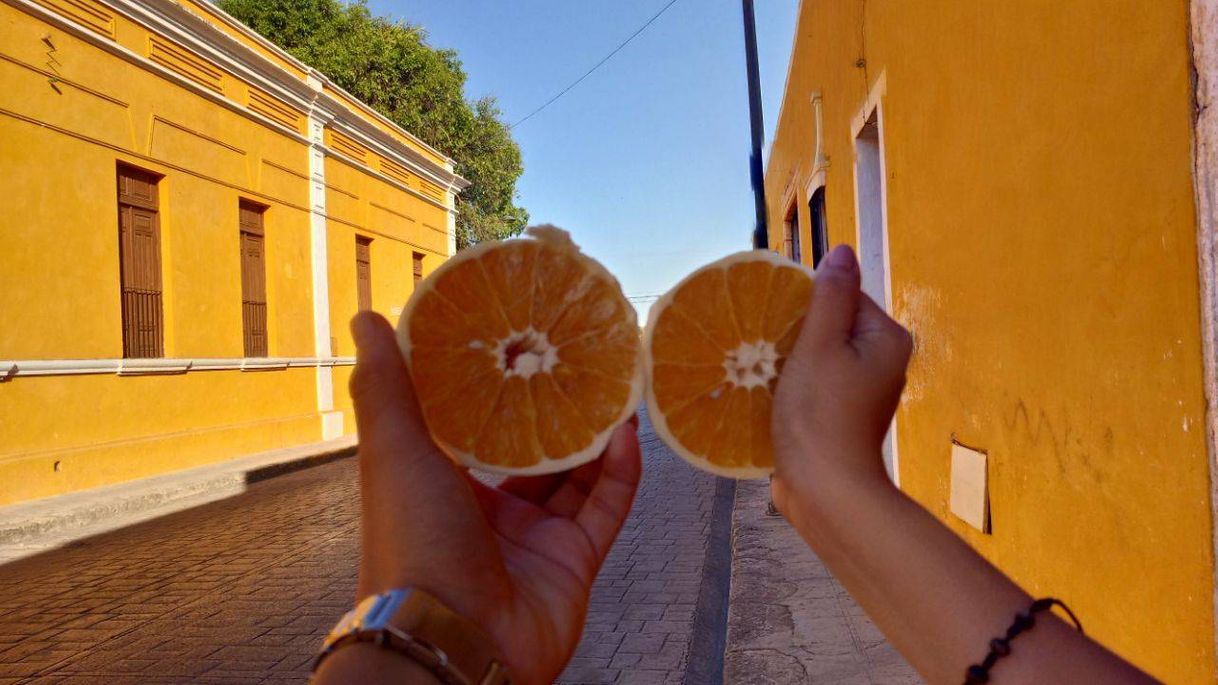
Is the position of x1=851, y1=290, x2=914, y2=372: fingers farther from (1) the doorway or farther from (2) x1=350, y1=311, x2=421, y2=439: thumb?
(1) the doorway

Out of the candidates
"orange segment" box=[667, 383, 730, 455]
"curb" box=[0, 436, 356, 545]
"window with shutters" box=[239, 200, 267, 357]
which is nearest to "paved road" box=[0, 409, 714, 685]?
"curb" box=[0, 436, 356, 545]

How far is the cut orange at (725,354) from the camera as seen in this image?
4.99 feet

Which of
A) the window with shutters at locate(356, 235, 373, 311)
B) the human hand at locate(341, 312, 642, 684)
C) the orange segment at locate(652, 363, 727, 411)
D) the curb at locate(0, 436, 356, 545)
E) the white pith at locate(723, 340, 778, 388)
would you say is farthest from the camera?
the window with shutters at locate(356, 235, 373, 311)

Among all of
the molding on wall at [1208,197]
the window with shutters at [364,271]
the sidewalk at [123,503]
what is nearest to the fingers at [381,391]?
the molding on wall at [1208,197]

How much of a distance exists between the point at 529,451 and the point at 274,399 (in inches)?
525

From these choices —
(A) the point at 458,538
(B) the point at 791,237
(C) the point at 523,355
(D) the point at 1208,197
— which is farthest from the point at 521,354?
(B) the point at 791,237

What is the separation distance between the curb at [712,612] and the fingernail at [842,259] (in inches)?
121

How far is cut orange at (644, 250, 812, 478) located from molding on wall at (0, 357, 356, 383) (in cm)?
951

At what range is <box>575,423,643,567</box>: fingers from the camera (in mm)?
1594

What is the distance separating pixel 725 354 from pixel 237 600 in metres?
5.06

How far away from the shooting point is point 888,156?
5.26 metres

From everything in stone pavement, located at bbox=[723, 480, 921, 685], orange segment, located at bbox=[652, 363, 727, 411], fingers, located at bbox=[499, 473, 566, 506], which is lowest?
stone pavement, located at bbox=[723, 480, 921, 685]

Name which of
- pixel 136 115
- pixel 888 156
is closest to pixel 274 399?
pixel 136 115

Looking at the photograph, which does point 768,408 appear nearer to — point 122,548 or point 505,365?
point 505,365
